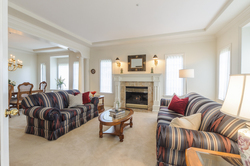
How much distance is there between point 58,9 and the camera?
272 centimetres

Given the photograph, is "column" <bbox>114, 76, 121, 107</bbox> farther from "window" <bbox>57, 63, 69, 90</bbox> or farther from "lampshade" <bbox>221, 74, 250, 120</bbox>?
"lampshade" <bbox>221, 74, 250, 120</bbox>

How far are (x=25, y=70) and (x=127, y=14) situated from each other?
6.36 m

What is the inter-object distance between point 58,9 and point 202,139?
11.5 feet

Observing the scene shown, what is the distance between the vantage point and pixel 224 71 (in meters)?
3.70

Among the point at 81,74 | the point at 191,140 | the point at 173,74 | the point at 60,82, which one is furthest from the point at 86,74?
the point at 191,140

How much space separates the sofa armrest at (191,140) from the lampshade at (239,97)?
531 mm

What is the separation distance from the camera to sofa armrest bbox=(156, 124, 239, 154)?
1.20 m

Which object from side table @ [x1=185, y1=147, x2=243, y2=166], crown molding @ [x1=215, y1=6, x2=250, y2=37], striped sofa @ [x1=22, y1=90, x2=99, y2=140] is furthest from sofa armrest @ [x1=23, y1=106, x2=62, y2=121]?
crown molding @ [x1=215, y1=6, x2=250, y2=37]

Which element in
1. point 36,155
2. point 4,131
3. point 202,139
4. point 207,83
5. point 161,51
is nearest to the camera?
point 4,131

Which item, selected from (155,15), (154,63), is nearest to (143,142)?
(155,15)

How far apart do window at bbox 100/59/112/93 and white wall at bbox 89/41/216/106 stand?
0.72ft

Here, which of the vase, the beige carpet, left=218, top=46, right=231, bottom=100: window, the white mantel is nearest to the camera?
the vase

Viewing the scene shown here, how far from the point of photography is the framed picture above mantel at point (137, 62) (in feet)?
16.3

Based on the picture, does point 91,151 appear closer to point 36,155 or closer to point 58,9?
point 36,155
